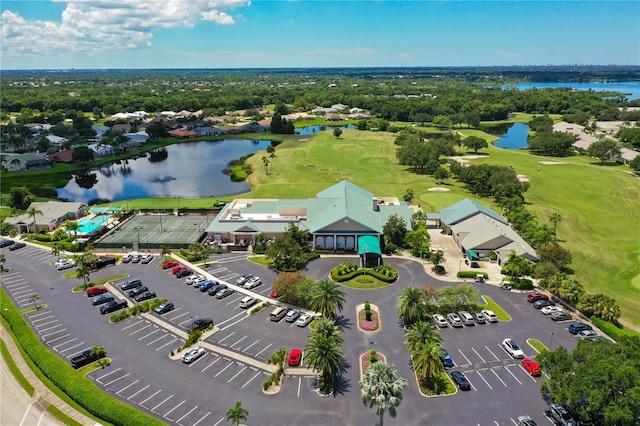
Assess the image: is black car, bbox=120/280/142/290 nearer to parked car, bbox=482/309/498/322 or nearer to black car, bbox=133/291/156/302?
black car, bbox=133/291/156/302

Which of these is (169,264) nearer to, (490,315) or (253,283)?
(253,283)

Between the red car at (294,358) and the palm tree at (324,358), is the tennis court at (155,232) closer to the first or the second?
the red car at (294,358)

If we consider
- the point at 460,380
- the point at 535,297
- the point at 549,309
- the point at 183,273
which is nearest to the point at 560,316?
the point at 549,309

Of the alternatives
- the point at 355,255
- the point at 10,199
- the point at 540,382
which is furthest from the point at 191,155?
the point at 540,382

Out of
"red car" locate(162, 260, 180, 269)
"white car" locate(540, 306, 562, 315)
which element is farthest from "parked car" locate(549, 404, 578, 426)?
"red car" locate(162, 260, 180, 269)

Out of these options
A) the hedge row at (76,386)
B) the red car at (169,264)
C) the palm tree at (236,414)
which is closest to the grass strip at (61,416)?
the hedge row at (76,386)

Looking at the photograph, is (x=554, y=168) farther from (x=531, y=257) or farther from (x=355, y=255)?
(x=355, y=255)
